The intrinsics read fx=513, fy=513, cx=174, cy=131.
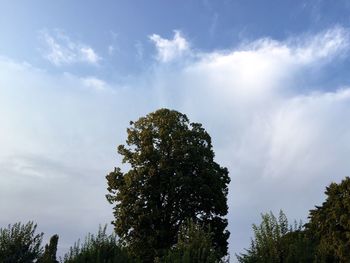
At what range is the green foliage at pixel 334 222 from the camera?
49719 millimetres

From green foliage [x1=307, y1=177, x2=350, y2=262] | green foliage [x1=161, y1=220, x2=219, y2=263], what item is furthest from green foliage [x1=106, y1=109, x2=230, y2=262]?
green foliage [x1=161, y1=220, x2=219, y2=263]

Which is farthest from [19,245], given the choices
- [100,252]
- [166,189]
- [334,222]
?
[334,222]

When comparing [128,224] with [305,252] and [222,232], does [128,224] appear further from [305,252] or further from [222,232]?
[305,252]

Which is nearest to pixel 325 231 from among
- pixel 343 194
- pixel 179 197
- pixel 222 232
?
pixel 343 194

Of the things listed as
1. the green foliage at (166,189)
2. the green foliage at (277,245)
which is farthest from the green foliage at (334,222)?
the green foliage at (277,245)

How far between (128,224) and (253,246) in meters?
21.0

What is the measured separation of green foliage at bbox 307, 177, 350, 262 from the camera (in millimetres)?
49719

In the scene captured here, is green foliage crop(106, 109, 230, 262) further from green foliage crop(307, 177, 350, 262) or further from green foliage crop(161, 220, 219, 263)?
green foliage crop(161, 220, 219, 263)

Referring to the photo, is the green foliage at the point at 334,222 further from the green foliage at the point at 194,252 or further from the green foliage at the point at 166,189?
the green foliage at the point at 194,252

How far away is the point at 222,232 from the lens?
5056cm

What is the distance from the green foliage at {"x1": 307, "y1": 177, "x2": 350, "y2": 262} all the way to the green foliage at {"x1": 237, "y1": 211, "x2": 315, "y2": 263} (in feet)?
64.8

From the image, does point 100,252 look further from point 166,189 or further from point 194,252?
point 166,189

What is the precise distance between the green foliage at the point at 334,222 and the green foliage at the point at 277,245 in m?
19.8

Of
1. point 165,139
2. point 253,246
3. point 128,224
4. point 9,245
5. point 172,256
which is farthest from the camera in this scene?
point 165,139
